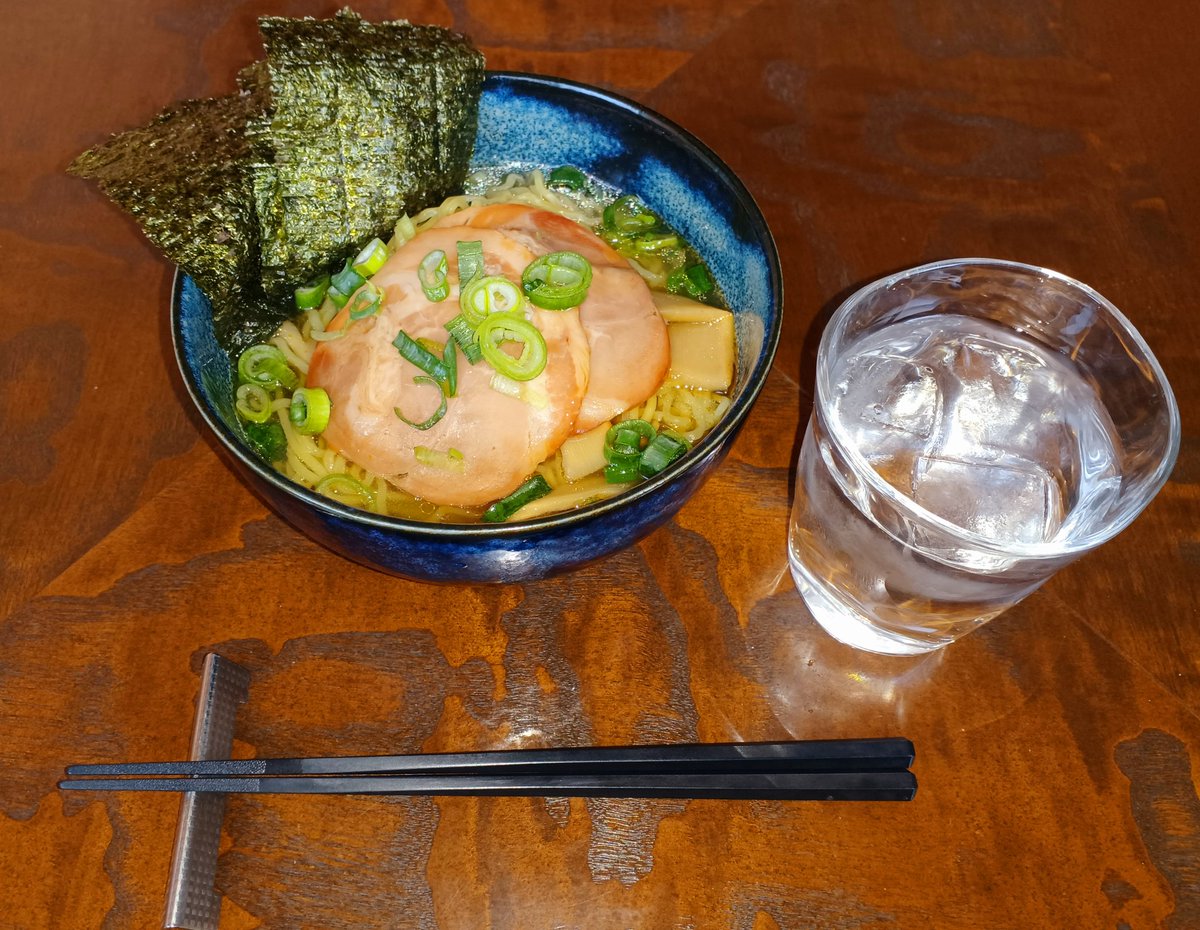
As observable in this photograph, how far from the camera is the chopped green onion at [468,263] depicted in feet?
5.90

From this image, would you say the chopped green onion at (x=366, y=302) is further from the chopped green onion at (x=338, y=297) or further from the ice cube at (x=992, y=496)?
the ice cube at (x=992, y=496)

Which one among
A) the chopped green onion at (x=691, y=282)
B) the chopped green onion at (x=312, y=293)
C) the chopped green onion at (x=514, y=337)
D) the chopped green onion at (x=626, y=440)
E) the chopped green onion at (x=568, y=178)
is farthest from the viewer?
the chopped green onion at (x=568, y=178)

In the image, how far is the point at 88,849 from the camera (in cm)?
154

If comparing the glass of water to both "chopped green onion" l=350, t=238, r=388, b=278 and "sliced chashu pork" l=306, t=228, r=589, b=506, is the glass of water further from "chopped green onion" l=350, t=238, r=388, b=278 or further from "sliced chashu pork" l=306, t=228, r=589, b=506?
"chopped green onion" l=350, t=238, r=388, b=278

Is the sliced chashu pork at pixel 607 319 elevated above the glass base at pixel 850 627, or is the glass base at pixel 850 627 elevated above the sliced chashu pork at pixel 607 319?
the sliced chashu pork at pixel 607 319

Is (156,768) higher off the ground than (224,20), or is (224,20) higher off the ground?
(224,20)

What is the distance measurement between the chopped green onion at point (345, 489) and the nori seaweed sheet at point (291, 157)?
36 centimetres

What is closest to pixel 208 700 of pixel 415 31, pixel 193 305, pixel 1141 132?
pixel 193 305

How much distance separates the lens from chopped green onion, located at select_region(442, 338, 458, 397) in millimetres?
1733

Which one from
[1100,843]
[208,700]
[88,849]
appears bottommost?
[1100,843]

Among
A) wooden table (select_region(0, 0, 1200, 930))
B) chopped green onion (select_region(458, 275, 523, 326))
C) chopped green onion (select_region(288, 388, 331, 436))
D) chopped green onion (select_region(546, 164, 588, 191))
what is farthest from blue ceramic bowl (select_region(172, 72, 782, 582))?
chopped green onion (select_region(458, 275, 523, 326))

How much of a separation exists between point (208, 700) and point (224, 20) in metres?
2.10

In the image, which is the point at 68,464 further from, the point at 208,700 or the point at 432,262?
the point at 432,262

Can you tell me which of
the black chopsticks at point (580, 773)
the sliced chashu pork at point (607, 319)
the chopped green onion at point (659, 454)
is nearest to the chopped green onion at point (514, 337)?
the sliced chashu pork at point (607, 319)
